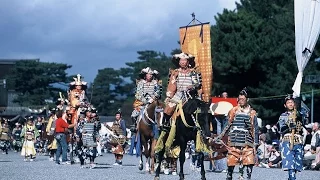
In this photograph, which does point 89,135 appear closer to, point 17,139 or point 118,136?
point 118,136

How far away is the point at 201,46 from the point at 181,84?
10.3 feet

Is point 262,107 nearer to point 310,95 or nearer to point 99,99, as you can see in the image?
point 310,95

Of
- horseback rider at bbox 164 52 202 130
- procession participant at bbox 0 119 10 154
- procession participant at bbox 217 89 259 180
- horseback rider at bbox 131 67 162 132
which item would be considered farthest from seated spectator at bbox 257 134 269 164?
procession participant at bbox 0 119 10 154

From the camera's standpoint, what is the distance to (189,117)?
54.7 feet

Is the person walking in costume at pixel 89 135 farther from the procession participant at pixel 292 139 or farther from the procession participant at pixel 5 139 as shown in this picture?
the procession participant at pixel 5 139

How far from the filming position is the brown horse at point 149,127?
67.6ft

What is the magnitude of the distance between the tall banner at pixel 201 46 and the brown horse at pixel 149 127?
53.3 inches

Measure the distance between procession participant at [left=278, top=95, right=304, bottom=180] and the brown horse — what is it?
5310mm

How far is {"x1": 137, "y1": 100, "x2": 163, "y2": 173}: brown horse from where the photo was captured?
67.6 ft

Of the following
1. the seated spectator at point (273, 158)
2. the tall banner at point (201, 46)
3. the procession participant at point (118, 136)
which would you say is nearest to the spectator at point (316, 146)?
the seated spectator at point (273, 158)

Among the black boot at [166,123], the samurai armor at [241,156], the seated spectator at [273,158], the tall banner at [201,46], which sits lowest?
the samurai armor at [241,156]

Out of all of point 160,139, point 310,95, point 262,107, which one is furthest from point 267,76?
point 160,139

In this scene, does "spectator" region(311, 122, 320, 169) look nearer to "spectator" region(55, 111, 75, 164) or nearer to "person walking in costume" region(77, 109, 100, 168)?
"person walking in costume" region(77, 109, 100, 168)

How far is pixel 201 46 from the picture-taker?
67.1ft
